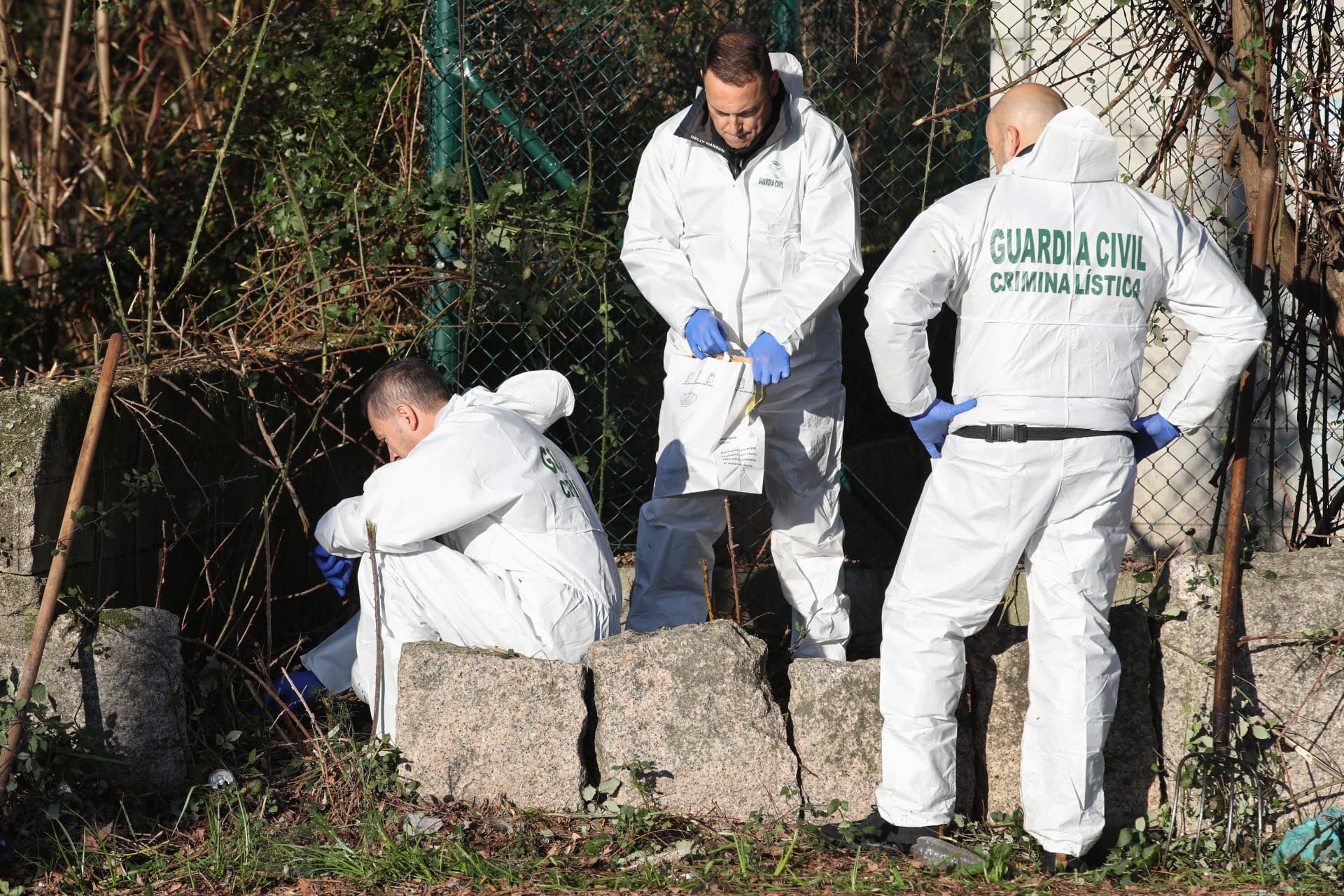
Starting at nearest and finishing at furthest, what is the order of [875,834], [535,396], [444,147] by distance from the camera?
[875,834]
[535,396]
[444,147]

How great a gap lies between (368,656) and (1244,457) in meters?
2.38

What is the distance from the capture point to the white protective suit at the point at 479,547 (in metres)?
3.47

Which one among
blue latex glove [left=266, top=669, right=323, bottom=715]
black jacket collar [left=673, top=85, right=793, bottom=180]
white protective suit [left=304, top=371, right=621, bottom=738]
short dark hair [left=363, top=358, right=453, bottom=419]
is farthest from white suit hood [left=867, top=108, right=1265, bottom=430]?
blue latex glove [left=266, top=669, right=323, bottom=715]

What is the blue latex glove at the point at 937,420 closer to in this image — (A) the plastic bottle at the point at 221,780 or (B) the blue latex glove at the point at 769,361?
(B) the blue latex glove at the point at 769,361

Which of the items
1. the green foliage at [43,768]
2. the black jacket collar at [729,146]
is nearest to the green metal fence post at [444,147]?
the black jacket collar at [729,146]

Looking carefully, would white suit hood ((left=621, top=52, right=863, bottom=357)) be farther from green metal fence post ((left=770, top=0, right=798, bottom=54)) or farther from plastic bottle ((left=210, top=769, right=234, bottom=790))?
plastic bottle ((left=210, top=769, right=234, bottom=790))

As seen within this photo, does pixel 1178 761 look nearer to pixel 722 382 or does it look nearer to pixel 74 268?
pixel 722 382

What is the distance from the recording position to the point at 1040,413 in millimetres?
2941

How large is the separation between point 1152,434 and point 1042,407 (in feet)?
1.16

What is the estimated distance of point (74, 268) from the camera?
541 cm

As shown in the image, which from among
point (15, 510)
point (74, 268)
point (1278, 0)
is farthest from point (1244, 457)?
point (74, 268)

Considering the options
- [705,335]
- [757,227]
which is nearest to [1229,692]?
[705,335]

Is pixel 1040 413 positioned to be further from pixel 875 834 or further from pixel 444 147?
pixel 444 147

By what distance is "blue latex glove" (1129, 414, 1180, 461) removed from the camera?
3.10m
